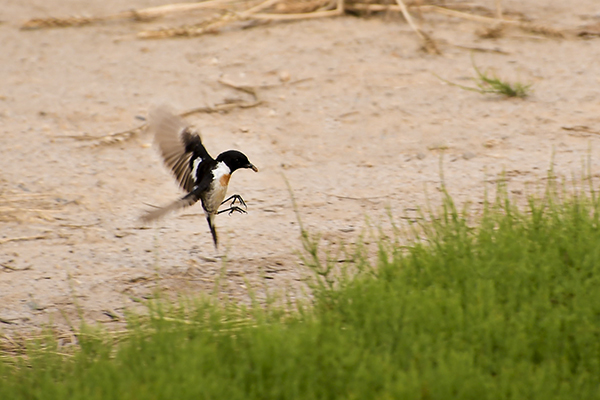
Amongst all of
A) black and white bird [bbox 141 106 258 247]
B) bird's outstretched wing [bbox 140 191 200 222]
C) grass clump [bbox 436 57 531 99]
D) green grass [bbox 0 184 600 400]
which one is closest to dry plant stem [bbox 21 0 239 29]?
grass clump [bbox 436 57 531 99]

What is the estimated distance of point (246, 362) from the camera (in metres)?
2.47

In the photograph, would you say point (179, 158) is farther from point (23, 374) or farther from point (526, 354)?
point (526, 354)

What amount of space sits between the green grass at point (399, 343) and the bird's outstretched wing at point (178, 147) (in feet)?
2.71

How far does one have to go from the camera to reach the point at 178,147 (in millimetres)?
3562

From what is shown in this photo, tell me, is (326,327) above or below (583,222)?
below

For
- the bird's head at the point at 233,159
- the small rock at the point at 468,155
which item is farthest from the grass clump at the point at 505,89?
the bird's head at the point at 233,159

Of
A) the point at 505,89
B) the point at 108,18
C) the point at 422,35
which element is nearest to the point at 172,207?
the point at 505,89

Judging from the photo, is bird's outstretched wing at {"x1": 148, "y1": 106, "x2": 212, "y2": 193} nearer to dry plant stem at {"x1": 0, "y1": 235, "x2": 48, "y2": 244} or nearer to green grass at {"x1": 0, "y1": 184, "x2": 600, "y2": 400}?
green grass at {"x1": 0, "y1": 184, "x2": 600, "y2": 400}

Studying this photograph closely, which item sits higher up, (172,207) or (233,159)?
(233,159)

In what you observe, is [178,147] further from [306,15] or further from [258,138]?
[306,15]

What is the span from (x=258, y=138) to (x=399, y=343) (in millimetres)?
3038

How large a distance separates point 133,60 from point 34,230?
2.89m

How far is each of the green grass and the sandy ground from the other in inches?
18.4

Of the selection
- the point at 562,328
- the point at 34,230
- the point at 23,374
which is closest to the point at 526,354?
the point at 562,328
